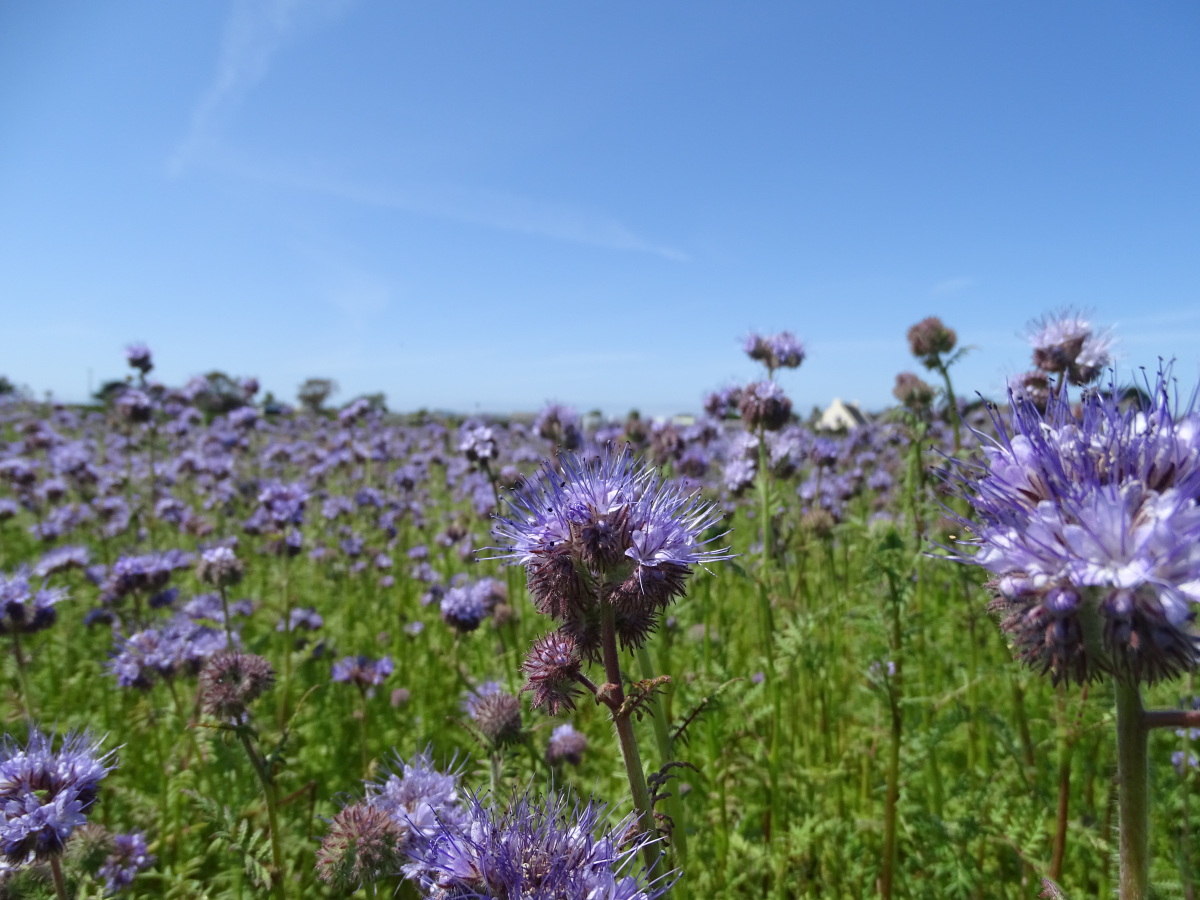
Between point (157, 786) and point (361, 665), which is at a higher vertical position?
point (361, 665)

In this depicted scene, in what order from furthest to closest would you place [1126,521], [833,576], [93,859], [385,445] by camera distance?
[385,445]
[833,576]
[93,859]
[1126,521]

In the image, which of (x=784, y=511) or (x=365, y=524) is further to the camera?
(x=365, y=524)

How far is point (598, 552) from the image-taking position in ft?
5.17

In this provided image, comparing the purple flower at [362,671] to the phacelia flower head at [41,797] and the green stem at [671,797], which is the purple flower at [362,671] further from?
the green stem at [671,797]

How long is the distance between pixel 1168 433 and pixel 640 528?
1027 mm

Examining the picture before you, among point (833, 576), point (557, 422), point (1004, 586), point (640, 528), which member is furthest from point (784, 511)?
point (1004, 586)

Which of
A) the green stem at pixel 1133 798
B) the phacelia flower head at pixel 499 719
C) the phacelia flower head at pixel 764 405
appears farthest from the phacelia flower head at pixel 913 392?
the green stem at pixel 1133 798

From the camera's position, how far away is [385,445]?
11.4m

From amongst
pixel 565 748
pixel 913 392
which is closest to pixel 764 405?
pixel 913 392

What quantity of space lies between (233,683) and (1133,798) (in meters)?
2.78

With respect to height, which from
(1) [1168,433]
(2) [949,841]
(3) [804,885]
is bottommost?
(3) [804,885]

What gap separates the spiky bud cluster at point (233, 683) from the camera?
8.39ft

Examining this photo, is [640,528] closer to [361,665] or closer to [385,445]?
[361,665]

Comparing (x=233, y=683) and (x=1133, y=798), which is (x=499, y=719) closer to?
(x=233, y=683)
